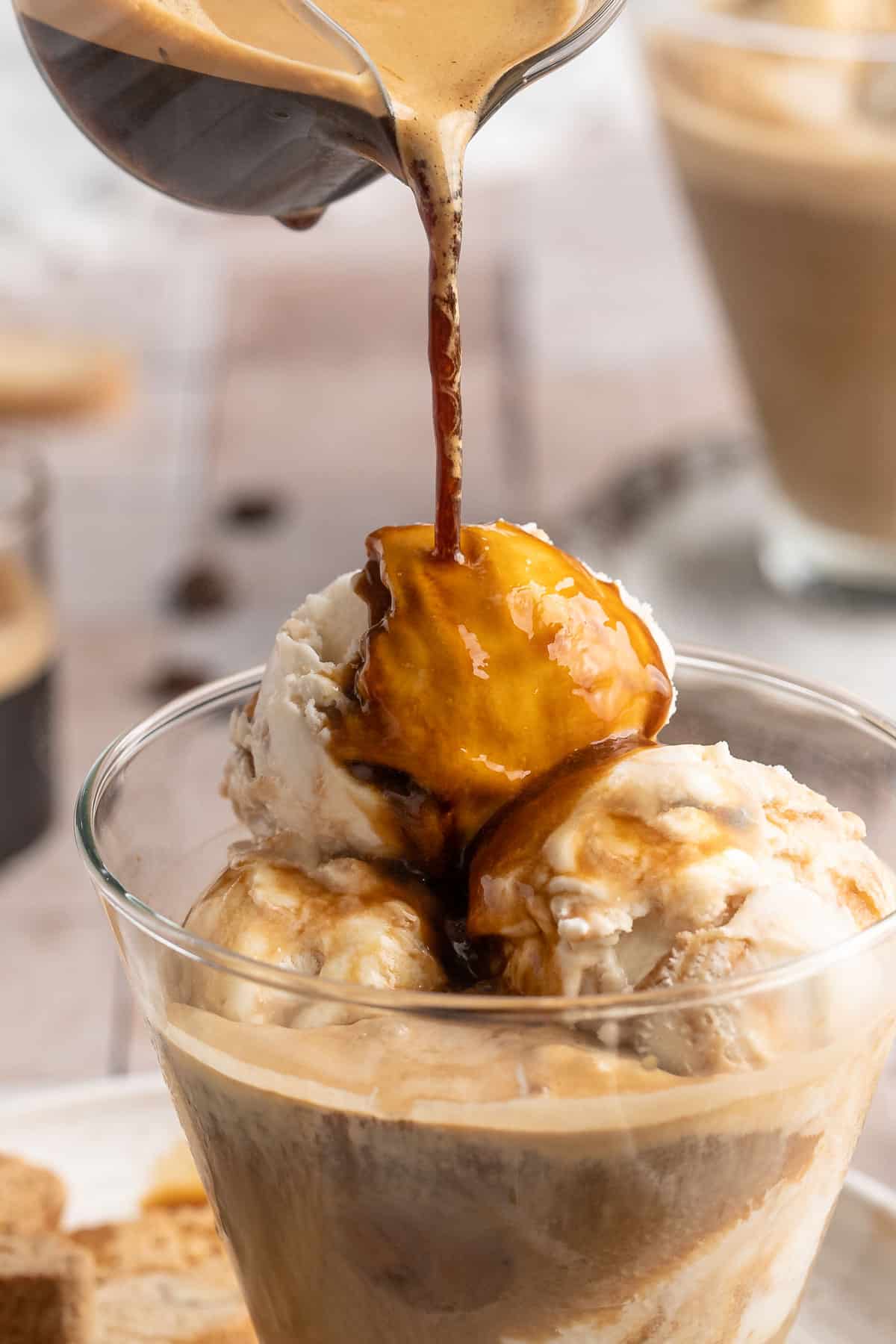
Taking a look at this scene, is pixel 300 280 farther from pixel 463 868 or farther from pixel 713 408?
pixel 463 868

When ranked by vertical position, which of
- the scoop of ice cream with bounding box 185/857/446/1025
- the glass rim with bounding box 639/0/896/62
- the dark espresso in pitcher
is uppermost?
the glass rim with bounding box 639/0/896/62

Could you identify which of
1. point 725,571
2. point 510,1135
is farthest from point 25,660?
point 510,1135

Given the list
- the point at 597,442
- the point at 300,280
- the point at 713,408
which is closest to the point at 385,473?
the point at 597,442

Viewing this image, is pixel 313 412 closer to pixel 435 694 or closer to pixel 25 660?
pixel 25 660

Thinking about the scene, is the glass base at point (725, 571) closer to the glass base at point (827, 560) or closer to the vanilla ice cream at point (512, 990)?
the glass base at point (827, 560)

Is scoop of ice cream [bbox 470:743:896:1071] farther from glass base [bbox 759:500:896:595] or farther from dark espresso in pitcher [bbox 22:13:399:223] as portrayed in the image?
glass base [bbox 759:500:896:595]

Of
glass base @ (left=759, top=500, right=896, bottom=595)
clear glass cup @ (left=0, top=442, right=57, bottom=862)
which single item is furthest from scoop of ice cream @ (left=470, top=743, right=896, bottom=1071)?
glass base @ (left=759, top=500, right=896, bottom=595)
